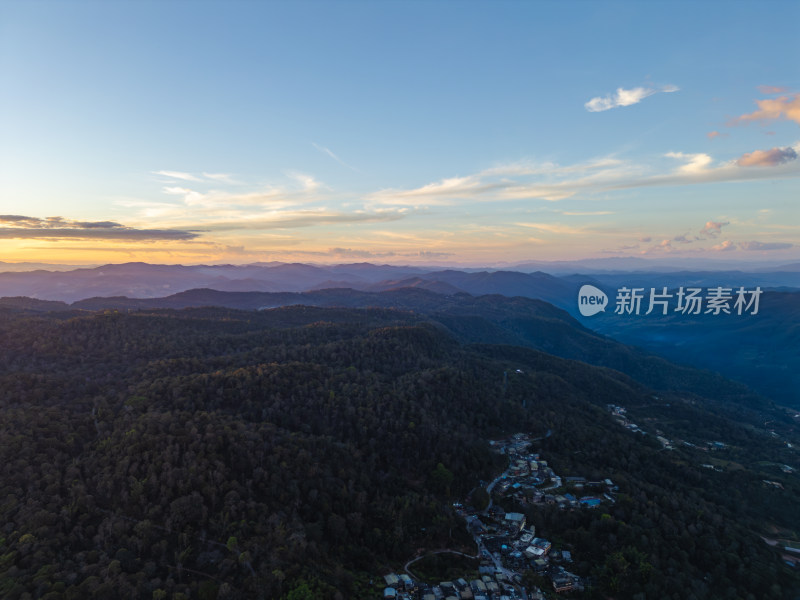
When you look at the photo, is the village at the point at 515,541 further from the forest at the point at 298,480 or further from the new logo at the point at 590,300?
the new logo at the point at 590,300

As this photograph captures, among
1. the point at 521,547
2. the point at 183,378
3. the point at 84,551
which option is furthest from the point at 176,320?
the point at 521,547

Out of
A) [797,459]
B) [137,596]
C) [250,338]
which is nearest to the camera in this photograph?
[137,596]

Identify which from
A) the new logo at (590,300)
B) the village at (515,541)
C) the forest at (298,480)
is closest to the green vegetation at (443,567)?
the village at (515,541)

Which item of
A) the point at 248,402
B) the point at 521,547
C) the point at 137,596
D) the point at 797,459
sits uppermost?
the point at 248,402

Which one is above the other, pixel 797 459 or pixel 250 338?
pixel 250 338

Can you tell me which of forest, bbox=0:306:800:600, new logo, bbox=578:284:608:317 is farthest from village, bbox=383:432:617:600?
new logo, bbox=578:284:608:317

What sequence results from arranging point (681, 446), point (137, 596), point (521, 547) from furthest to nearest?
point (681, 446), point (521, 547), point (137, 596)

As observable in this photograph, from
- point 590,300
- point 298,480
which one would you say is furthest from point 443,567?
point 590,300

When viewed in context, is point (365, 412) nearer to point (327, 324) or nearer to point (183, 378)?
point (183, 378)

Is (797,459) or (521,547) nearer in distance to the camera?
(521,547)
